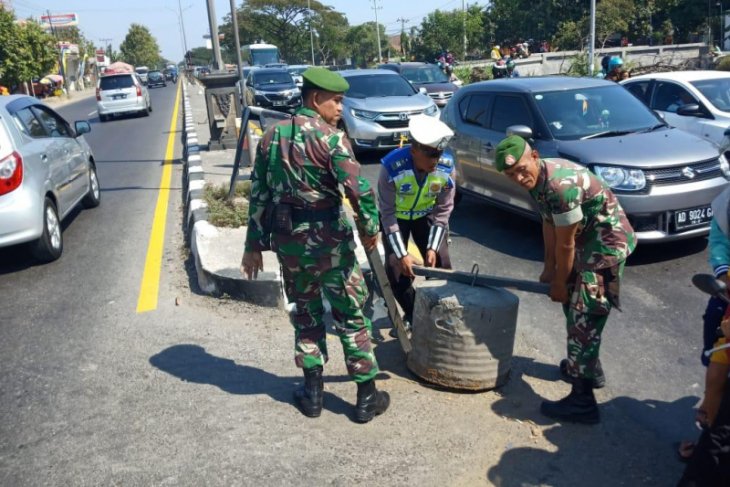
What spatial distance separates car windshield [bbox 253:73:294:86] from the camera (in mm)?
21875

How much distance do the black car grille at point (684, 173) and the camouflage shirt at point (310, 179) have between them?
3403 mm

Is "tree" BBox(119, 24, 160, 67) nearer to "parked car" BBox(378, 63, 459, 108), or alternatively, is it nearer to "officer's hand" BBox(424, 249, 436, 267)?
"parked car" BBox(378, 63, 459, 108)

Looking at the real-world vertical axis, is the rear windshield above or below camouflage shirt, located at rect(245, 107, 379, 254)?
above

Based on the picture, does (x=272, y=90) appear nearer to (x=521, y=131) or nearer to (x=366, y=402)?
(x=521, y=131)

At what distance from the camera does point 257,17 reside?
71750mm

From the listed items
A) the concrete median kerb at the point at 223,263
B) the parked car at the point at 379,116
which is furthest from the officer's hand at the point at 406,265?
the parked car at the point at 379,116

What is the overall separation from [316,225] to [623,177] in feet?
11.4

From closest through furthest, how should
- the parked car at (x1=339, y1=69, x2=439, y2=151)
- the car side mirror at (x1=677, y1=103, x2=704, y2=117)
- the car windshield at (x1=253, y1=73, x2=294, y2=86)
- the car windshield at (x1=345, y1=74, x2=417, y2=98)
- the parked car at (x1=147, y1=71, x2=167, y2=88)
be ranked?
1. the car side mirror at (x1=677, y1=103, x2=704, y2=117)
2. the parked car at (x1=339, y1=69, x2=439, y2=151)
3. the car windshield at (x1=345, y1=74, x2=417, y2=98)
4. the car windshield at (x1=253, y1=73, x2=294, y2=86)
5. the parked car at (x1=147, y1=71, x2=167, y2=88)

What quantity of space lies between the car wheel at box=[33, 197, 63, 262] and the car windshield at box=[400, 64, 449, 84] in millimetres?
13442

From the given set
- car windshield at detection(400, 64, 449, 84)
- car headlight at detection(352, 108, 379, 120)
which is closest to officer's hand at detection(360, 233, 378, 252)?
car headlight at detection(352, 108, 379, 120)

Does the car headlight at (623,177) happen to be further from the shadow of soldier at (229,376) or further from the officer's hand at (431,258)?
the shadow of soldier at (229,376)

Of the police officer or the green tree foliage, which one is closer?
the police officer

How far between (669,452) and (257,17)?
74.6 meters

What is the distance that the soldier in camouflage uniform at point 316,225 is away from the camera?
321 centimetres
